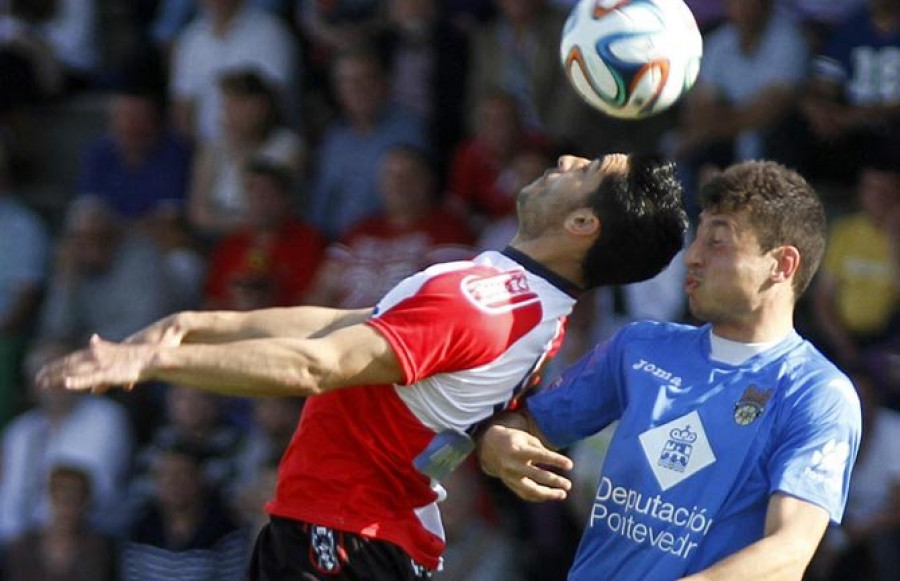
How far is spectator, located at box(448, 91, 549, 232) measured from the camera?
963 cm

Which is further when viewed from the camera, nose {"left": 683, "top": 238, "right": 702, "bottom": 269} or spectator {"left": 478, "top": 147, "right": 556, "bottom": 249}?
spectator {"left": 478, "top": 147, "right": 556, "bottom": 249}

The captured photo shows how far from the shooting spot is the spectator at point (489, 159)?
963 centimetres

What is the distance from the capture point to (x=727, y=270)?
15.9 ft

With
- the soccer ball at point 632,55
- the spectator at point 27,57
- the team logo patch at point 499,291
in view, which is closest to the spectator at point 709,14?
the soccer ball at point 632,55

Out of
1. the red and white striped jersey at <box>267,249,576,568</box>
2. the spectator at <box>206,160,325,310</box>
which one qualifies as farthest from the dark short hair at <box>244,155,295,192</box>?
the red and white striped jersey at <box>267,249,576,568</box>

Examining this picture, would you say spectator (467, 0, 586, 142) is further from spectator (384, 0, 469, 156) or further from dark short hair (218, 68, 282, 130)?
dark short hair (218, 68, 282, 130)

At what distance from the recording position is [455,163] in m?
9.94

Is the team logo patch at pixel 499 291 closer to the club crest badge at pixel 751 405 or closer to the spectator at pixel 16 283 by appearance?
the club crest badge at pixel 751 405

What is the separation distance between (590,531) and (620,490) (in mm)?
164

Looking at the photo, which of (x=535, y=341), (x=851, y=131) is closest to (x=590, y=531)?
(x=535, y=341)

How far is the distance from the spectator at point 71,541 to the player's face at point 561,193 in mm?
4946

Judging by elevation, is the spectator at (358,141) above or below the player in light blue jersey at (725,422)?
below

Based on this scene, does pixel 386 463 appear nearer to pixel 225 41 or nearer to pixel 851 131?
pixel 851 131

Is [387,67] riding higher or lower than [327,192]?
higher
